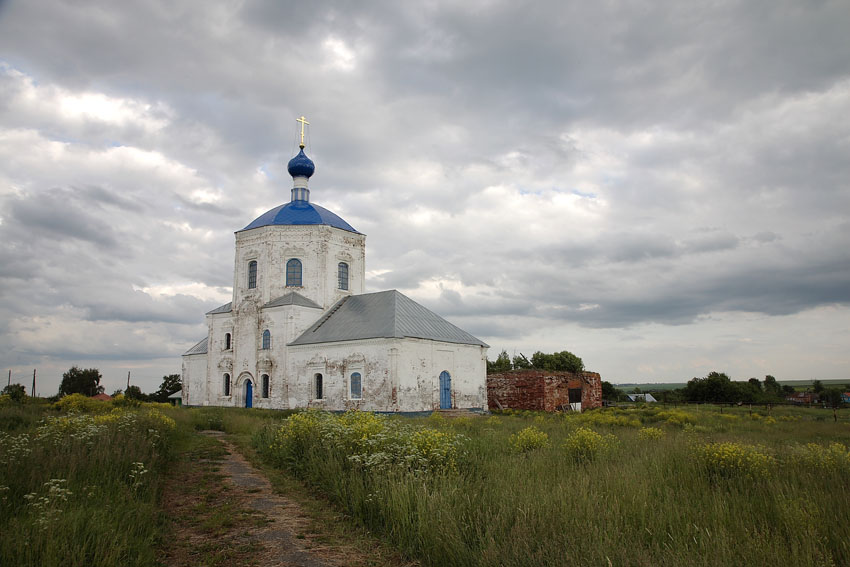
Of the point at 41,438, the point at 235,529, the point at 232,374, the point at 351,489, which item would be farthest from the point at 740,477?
the point at 232,374

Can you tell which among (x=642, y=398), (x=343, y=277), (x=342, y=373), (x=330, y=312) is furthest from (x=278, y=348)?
(x=642, y=398)

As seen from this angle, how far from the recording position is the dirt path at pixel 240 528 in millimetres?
5387

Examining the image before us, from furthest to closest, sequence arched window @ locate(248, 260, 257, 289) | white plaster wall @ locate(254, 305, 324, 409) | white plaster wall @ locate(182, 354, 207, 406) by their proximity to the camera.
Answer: white plaster wall @ locate(182, 354, 207, 406)
arched window @ locate(248, 260, 257, 289)
white plaster wall @ locate(254, 305, 324, 409)

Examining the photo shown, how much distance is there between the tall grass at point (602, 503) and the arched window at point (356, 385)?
52.1ft

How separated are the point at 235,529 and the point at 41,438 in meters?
4.25

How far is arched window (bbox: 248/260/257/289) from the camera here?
3130cm

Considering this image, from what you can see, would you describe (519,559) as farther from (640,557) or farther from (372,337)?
(372,337)

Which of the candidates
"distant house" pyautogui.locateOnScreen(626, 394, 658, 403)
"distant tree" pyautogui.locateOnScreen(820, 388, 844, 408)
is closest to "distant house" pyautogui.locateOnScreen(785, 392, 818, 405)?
"distant tree" pyautogui.locateOnScreen(820, 388, 844, 408)

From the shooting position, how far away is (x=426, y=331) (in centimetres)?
2675

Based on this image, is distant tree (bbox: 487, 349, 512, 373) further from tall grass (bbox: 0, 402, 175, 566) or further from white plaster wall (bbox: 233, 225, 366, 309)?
tall grass (bbox: 0, 402, 175, 566)

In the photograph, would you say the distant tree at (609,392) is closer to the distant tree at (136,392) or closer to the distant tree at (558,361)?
the distant tree at (558,361)

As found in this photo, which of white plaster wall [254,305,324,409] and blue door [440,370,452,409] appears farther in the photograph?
white plaster wall [254,305,324,409]

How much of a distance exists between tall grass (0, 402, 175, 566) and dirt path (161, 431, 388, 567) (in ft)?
1.20

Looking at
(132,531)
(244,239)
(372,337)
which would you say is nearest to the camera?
(132,531)
